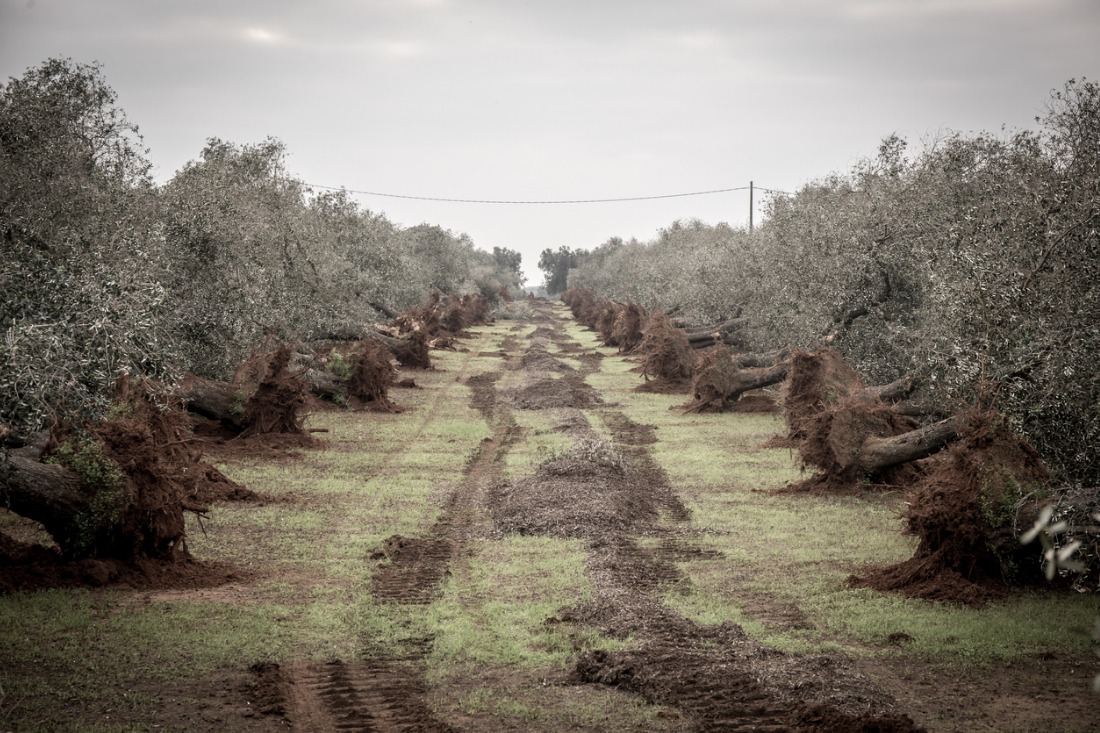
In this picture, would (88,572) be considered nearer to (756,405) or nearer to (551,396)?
(551,396)

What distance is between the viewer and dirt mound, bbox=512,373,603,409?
31.8 m

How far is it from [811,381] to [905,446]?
227 inches

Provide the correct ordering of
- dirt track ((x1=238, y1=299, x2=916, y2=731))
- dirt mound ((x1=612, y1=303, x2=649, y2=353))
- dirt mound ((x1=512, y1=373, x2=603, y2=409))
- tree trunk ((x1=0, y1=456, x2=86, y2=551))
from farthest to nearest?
dirt mound ((x1=612, y1=303, x2=649, y2=353)), dirt mound ((x1=512, y1=373, x2=603, y2=409)), tree trunk ((x1=0, y1=456, x2=86, y2=551)), dirt track ((x1=238, y1=299, x2=916, y2=731))

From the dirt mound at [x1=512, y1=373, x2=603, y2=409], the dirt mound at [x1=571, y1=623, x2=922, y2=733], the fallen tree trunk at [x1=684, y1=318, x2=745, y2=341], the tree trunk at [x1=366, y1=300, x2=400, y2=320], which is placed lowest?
the dirt mound at [x1=571, y1=623, x2=922, y2=733]

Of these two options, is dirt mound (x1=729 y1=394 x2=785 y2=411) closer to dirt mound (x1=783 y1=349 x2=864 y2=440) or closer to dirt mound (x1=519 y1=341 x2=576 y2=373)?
dirt mound (x1=783 y1=349 x2=864 y2=440)

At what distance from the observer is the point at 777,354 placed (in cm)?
3250

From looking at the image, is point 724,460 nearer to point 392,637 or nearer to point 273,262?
point 392,637

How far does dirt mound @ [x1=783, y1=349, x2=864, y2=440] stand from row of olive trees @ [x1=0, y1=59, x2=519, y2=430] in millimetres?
13198

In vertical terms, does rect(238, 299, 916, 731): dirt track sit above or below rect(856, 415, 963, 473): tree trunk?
below

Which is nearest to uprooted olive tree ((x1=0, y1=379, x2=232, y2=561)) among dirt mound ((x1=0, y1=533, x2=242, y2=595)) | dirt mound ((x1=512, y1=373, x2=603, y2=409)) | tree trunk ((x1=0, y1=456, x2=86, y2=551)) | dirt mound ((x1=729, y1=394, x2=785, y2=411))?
tree trunk ((x1=0, y1=456, x2=86, y2=551))

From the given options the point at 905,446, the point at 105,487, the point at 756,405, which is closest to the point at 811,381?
the point at 905,446

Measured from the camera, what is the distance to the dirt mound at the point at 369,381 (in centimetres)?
3011

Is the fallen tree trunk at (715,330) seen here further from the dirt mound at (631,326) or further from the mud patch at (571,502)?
the mud patch at (571,502)

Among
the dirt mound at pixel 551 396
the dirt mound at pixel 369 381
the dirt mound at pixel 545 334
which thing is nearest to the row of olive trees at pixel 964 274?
the dirt mound at pixel 551 396
